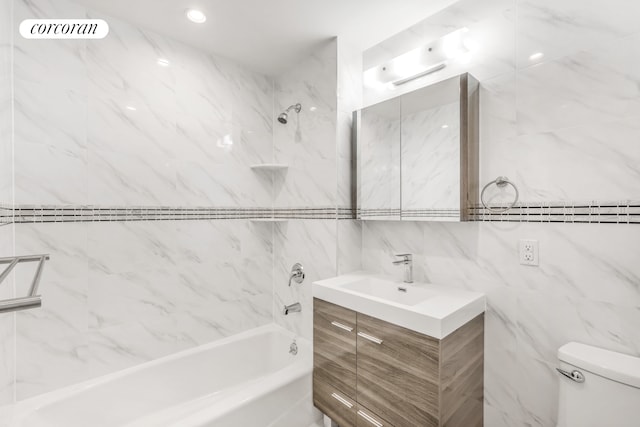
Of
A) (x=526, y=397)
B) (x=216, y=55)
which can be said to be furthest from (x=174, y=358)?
(x=216, y=55)

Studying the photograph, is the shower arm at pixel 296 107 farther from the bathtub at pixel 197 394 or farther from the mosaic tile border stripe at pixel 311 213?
the bathtub at pixel 197 394

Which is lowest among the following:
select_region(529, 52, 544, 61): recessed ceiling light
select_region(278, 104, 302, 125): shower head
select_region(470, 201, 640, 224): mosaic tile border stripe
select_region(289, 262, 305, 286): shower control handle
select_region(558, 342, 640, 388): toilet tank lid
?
select_region(558, 342, 640, 388): toilet tank lid

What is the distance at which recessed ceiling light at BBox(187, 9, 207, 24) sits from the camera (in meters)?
1.76

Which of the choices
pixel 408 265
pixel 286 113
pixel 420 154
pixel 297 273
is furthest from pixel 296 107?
pixel 408 265

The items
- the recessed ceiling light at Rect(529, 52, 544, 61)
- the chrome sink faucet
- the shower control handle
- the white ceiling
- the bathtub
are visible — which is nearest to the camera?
the recessed ceiling light at Rect(529, 52, 544, 61)

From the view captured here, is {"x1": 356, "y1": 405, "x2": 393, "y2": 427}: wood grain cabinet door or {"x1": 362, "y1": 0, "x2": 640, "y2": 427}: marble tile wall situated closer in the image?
{"x1": 362, "y1": 0, "x2": 640, "y2": 427}: marble tile wall

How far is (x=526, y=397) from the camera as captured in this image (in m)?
1.43

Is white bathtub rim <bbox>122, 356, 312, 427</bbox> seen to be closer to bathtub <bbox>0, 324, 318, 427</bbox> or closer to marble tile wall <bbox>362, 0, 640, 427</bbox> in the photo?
bathtub <bbox>0, 324, 318, 427</bbox>

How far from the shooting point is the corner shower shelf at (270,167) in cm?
240

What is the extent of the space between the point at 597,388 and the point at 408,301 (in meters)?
0.84

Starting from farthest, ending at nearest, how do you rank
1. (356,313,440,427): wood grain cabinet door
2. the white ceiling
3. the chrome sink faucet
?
the chrome sink faucet → the white ceiling → (356,313,440,427): wood grain cabinet door

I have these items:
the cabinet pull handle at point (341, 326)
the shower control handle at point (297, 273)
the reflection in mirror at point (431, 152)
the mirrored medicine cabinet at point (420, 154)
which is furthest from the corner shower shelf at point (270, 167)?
the cabinet pull handle at point (341, 326)

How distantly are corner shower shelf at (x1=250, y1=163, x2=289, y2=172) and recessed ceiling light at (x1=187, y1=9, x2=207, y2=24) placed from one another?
102 cm

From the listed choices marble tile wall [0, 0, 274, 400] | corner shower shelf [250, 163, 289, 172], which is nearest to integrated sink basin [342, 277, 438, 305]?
marble tile wall [0, 0, 274, 400]
